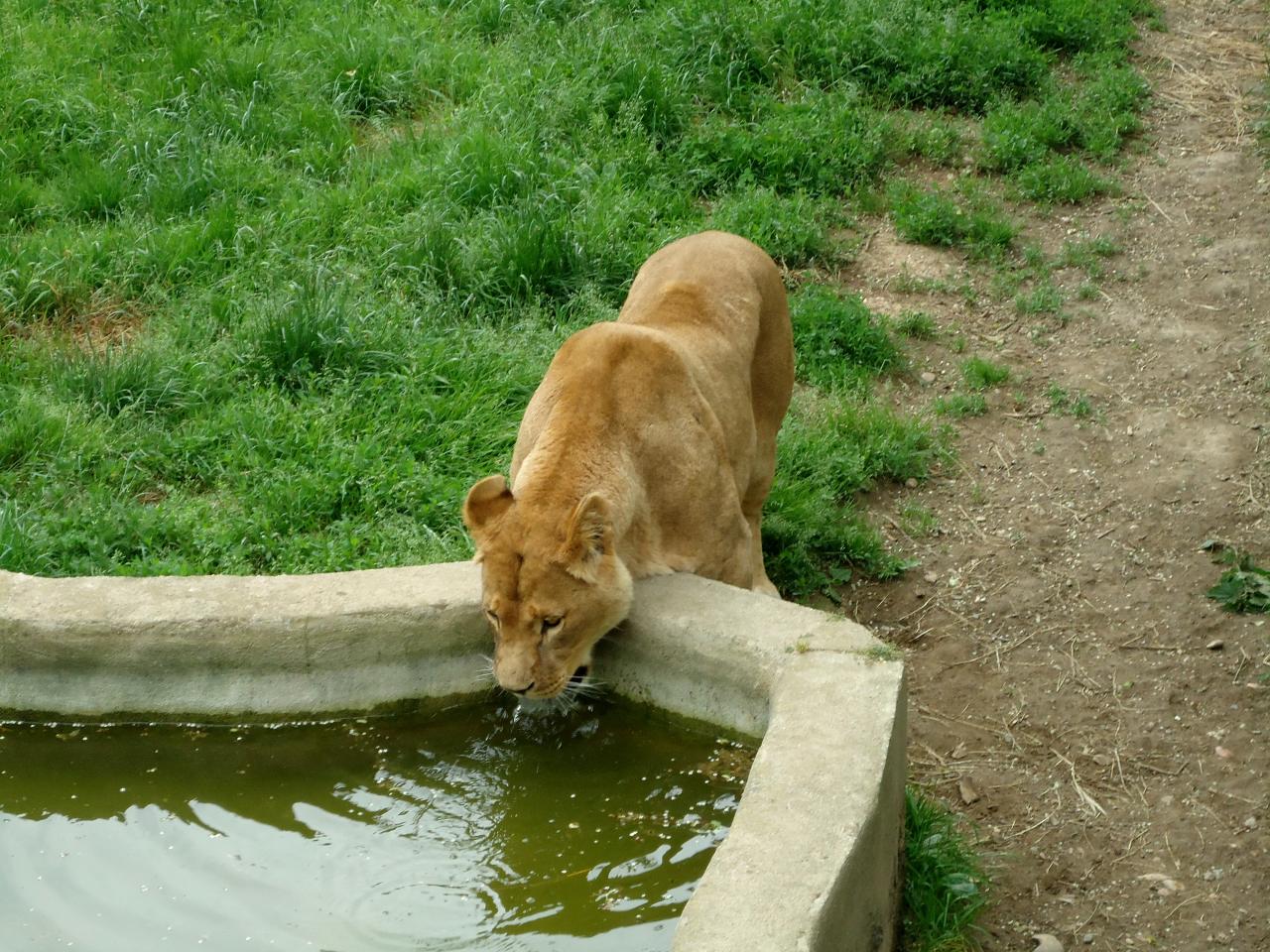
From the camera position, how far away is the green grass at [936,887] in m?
4.39

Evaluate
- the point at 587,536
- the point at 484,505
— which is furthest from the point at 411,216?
the point at 587,536

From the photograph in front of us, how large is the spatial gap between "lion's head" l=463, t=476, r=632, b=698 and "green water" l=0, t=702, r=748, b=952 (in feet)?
0.97

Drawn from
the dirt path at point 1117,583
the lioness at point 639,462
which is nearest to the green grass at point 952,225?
the dirt path at point 1117,583

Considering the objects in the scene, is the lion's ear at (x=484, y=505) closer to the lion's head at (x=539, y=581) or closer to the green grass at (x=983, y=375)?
the lion's head at (x=539, y=581)

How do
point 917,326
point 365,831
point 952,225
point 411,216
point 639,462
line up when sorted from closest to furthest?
point 365,831 < point 639,462 < point 411,216 < point 917,326 < point 952,225

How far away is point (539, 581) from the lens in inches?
175

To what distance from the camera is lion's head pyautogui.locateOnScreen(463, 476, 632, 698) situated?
14.6 ft

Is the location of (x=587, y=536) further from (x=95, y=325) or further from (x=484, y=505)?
(x=95, y=325)

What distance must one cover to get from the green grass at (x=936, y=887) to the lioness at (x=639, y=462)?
110 centimetres

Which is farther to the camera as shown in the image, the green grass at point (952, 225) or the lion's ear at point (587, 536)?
the green grass at point (952, 225)

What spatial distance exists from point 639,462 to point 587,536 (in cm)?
65

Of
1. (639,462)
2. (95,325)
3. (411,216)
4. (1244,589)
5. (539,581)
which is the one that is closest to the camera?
(539,581)

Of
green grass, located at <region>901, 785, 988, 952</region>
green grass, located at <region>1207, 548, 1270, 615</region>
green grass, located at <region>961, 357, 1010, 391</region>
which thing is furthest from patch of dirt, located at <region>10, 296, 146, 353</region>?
green grass, located at <region>1207, 548, 1270, 615</region>

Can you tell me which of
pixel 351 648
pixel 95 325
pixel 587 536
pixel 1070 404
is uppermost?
pixel 587 536
